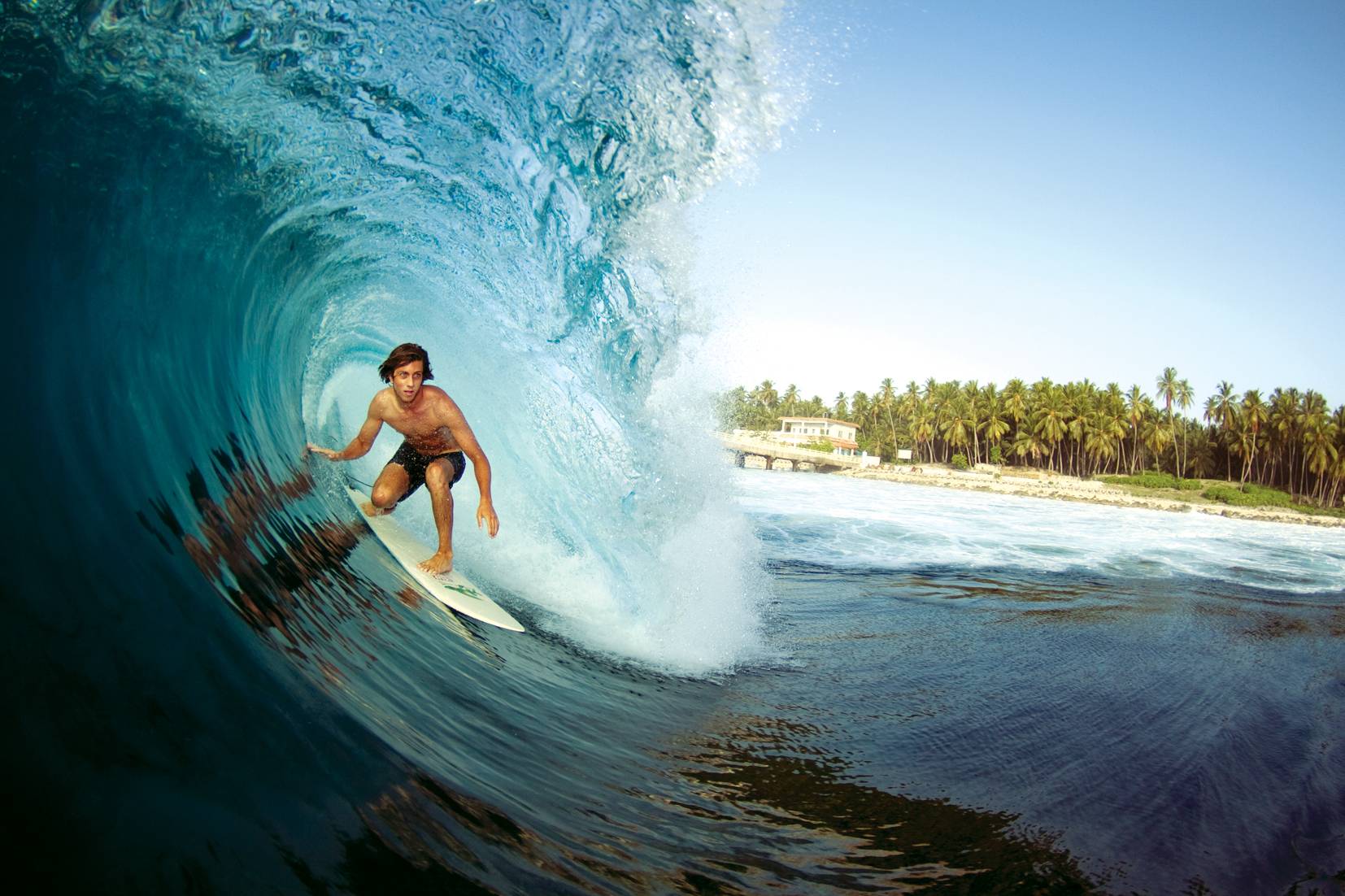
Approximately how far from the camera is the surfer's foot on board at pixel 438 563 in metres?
4.91

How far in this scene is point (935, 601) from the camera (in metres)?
8.38

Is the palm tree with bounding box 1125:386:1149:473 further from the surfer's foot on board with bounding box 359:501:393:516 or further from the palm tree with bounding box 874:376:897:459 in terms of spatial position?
the surfer's foot on board with bounding box 359:501:393:516

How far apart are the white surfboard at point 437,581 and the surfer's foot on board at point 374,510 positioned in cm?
3

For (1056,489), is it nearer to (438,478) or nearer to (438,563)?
(438,563)

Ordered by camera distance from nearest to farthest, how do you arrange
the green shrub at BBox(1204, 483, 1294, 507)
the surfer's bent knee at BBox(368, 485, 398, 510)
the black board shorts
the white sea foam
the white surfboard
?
the white surfboard → the black board shorts → the surfer's bent knee at BBox(368, 485, 398, 510) → the white sea foam → the green shrub at BBox(1204, 483, 1294, 507)

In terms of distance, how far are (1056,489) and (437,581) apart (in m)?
63.8

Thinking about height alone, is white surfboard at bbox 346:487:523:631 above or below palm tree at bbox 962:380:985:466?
below

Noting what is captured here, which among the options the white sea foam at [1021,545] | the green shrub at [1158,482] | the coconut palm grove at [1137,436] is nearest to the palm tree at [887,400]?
the coconut palm grove at [1137,436]

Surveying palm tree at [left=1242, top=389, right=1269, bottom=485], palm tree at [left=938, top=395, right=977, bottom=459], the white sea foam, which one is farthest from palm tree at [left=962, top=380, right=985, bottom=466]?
the white sea foam

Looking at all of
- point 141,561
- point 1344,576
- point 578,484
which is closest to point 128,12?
point 141,561

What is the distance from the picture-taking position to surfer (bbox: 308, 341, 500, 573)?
4387mm

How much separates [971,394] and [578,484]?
83.3 m

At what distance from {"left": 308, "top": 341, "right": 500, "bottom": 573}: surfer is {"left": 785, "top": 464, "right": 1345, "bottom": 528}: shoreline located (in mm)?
48944

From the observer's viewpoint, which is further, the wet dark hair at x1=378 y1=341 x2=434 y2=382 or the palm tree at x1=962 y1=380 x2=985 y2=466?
the palm tree at x1=962 y1=380 x2=985 y2=466
